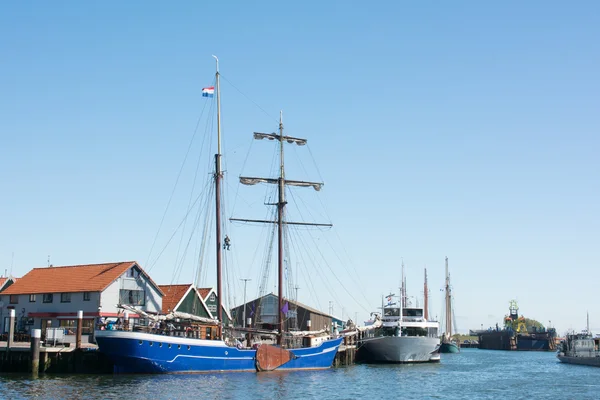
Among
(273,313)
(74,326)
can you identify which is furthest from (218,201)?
(273,313)

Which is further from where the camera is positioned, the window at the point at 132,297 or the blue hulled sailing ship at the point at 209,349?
the window at the point at 132,297

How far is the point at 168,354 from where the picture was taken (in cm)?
5284

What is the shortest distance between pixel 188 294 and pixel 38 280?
14.5 meters

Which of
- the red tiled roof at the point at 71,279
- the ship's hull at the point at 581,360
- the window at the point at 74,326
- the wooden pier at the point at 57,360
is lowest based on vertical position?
the ship's hull at the point at 581,360

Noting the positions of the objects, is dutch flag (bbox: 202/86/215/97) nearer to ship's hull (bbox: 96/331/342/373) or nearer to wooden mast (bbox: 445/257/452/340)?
ship's hull (bbox: 96/331/342/373)

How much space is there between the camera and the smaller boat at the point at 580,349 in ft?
328

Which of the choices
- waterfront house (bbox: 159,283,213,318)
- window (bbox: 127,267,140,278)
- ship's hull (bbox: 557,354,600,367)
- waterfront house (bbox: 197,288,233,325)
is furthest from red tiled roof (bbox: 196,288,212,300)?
ship's hull (bbox: 557,354,600,367)

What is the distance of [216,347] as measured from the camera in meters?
56.3

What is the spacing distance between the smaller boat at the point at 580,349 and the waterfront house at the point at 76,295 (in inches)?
2406

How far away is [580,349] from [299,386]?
6686 cm

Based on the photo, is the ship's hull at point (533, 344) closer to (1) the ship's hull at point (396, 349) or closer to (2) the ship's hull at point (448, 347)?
(2) the ship's hull at point (448, 347)

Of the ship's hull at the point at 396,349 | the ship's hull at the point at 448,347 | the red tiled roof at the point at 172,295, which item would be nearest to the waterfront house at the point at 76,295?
the red tiled roof at the point at 172,295

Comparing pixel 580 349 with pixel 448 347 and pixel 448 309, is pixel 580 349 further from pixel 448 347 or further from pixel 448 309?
pixel 448 309

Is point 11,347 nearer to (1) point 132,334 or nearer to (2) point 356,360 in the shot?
(1) point 132,334
